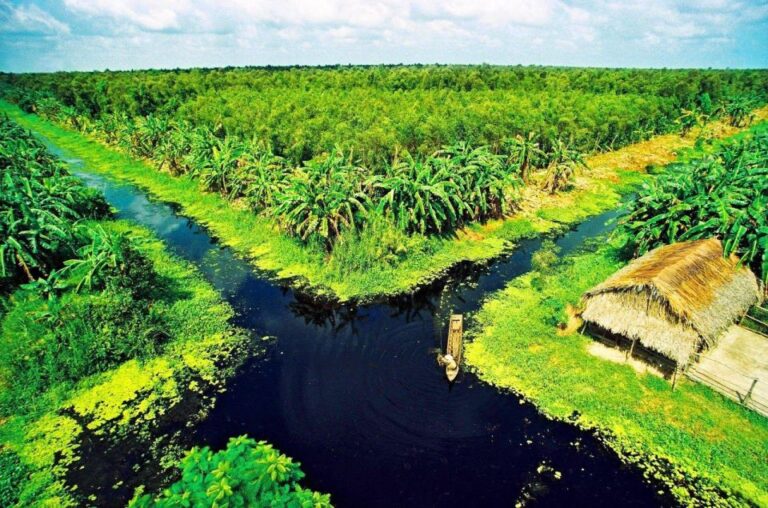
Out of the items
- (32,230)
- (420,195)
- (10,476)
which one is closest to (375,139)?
(420,195)

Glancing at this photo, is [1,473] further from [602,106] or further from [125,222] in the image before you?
[602,106]

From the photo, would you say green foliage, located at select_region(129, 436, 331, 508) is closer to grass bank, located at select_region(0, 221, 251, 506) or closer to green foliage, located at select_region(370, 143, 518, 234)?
grass bank, located at select_region(0, 221, 251, 506)

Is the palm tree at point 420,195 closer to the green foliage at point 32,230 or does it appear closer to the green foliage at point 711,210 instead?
the green foliage at point 711,210

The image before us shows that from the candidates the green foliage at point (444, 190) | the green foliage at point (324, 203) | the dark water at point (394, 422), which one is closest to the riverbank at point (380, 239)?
the green foliage at point (444, 190)

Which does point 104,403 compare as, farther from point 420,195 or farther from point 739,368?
point 739,368

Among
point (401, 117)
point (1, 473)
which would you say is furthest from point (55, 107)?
point (1, 473)

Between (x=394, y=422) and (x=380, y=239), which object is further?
(x=380, y=239)

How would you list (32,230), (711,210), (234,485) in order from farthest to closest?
(711,210) → (32,230) → (234,485)
